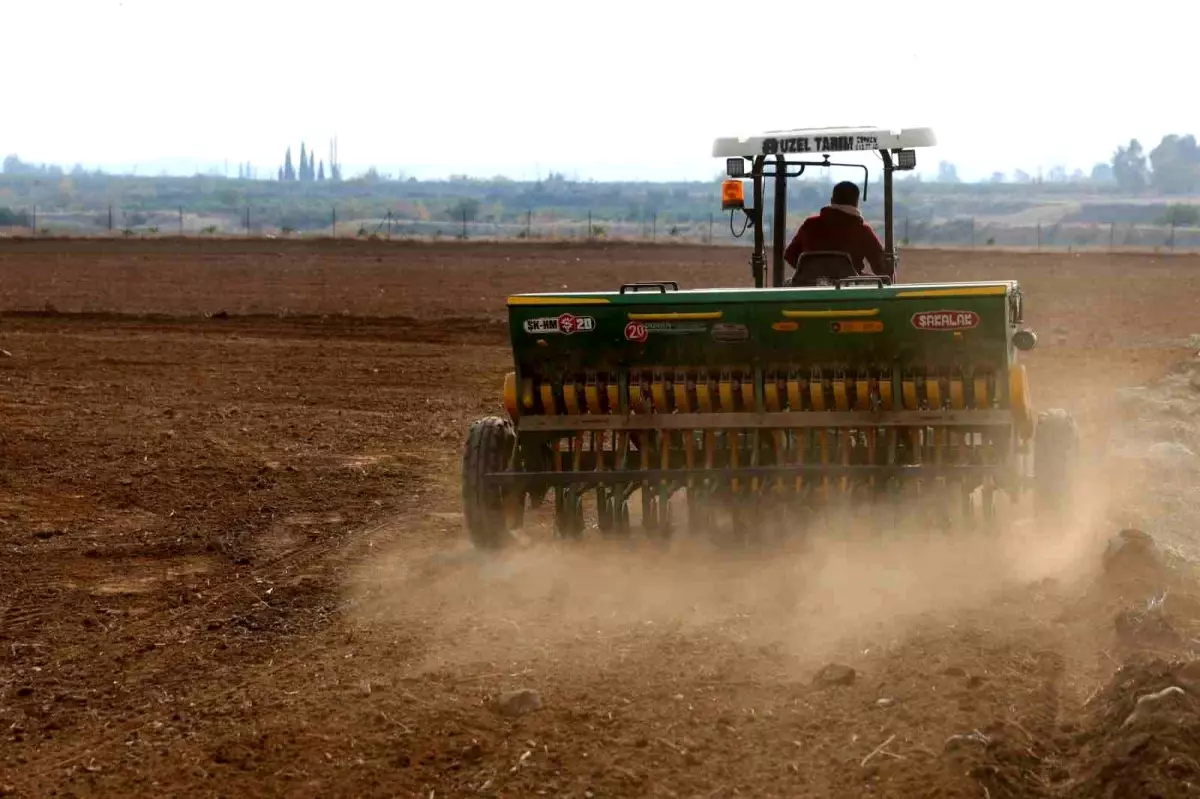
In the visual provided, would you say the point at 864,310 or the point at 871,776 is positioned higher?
the point at 864,310

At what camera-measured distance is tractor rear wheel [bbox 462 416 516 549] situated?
968cm

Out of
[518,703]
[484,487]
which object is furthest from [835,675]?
[484,487]

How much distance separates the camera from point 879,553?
9141 millimetres

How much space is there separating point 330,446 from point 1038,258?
1501 inches

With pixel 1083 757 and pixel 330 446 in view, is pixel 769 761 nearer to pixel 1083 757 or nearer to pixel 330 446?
pixel 1083 757

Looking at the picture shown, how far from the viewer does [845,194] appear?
10648mm

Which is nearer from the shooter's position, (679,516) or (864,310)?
(864,310)

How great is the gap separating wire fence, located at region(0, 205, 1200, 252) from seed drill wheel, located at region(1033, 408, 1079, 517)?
62.5m

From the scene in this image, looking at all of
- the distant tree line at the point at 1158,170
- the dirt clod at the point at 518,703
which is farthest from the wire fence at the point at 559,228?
the dirt clod at the point at 518,703

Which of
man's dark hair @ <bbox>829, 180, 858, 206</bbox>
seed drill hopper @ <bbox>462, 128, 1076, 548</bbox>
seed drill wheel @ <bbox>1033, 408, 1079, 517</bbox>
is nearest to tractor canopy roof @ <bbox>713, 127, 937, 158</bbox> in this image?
man's dark hair @ <bbox>829, 180, 858, 206</bbox>

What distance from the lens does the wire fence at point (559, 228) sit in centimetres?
8706

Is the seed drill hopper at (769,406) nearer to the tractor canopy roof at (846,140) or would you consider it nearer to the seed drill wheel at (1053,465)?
the seed drill wheel at (1053,465)

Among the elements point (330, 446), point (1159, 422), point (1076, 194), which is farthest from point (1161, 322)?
point (1076, 194)

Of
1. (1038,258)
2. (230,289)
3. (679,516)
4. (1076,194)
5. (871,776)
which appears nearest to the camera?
(871,776)
